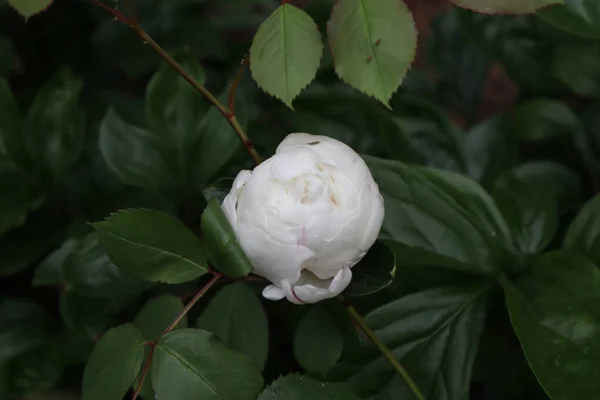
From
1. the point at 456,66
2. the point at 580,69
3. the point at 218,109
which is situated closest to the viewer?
the point at 218,109

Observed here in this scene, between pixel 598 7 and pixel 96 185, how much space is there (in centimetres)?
53

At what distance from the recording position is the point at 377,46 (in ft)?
1.18

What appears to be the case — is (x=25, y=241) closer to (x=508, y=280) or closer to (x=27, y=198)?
(x=27, y=198)

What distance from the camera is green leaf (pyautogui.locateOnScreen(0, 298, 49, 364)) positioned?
0.59 meters

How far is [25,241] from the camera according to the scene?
633 millimetres

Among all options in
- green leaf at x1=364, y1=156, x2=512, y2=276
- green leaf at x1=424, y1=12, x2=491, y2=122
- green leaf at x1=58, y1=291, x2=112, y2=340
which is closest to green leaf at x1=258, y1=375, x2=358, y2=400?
green leaf at x1=364, y1=156, x2=512, y2=276

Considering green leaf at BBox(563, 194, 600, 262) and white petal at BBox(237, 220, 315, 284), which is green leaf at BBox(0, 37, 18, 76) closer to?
white petal at BBox(237, 220, 315, 284)

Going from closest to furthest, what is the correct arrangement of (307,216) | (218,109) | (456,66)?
(307,216)
(218,109)
(456,66)

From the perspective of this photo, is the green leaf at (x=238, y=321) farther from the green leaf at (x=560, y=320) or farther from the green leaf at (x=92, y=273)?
the green leaf at (x=560, y=320)

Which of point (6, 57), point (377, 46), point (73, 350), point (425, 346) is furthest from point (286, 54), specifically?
point (6, 57)

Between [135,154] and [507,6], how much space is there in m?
0.36

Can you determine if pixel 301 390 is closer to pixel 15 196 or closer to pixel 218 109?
pixel 218 109

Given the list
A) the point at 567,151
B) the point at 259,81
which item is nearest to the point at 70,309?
the point at 259,81

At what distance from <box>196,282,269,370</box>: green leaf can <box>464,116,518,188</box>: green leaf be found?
32 centimetres
